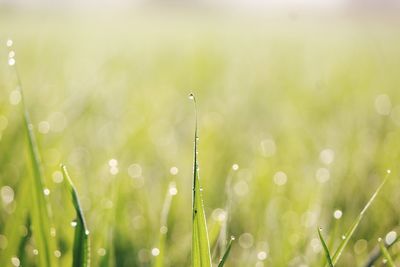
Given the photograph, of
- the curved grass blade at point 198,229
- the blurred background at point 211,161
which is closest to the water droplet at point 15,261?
the blurred background at point 211,161

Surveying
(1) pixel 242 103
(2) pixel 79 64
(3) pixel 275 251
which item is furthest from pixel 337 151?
(2) pixel 79 64

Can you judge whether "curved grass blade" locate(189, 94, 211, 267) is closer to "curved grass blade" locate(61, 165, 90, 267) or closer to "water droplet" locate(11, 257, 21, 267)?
"curved grass blade" locate(61, 165, 90, 267)

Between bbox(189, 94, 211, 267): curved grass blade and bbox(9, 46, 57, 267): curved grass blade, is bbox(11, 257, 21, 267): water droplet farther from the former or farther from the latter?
bbox(189, 94, 211, 267): curved grass blade

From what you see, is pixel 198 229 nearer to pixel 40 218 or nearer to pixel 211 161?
pixel 40 218

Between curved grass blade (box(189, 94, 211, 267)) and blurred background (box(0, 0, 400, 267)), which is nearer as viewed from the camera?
curved grass blade (box(189, 94, 211, 267))

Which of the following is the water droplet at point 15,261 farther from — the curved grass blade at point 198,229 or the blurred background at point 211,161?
the curved grass blade at point 198,229

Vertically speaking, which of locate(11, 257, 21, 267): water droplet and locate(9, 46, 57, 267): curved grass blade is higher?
locate(9, 46, 57, 267): curved grass blade

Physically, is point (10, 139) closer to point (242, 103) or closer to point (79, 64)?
point (242, 103)

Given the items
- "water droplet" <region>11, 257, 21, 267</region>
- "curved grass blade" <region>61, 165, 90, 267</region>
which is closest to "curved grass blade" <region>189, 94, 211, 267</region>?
"curved grass blade" <region>61, 165, 90, 267</region>
